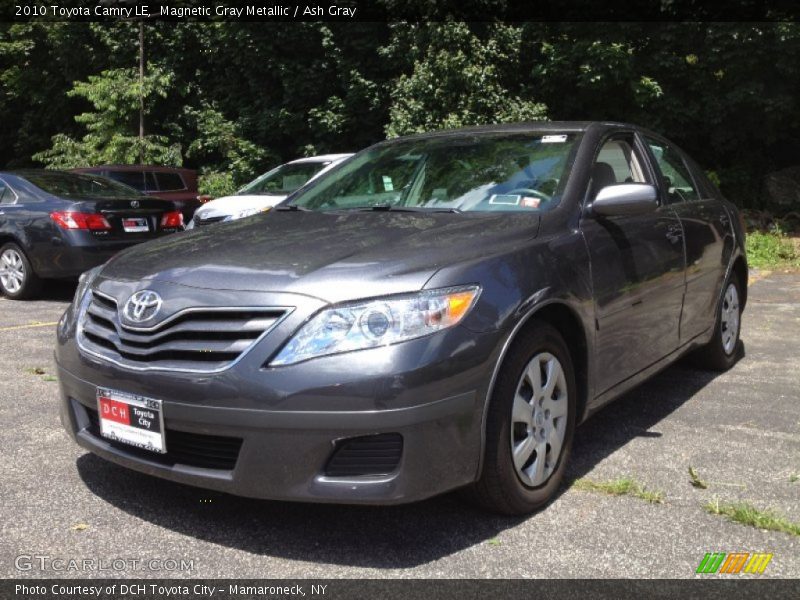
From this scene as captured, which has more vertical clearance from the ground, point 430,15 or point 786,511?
point 430,15

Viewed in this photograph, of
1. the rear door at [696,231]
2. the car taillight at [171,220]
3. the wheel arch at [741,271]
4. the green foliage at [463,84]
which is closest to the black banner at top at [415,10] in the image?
the green foliage at [463,84]

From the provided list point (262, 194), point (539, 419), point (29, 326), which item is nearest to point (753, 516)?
point (539, 419)

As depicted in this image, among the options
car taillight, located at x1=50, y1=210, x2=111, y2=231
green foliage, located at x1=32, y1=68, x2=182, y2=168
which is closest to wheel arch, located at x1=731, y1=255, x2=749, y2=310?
car taillight, located at x1=50, y1=210, x2=111, y2=231

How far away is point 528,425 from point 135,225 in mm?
6788

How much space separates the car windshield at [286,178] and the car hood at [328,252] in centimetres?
776

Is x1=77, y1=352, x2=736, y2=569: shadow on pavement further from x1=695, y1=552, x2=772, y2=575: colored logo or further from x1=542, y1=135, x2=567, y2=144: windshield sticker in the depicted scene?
x1=542, y1=135, x2=567, y2=144: windshield sticker

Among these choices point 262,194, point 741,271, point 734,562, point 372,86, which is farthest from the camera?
point 372,86

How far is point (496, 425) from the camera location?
115 inches

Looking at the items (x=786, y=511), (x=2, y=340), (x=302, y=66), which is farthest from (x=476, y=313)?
(x=302, y=66)

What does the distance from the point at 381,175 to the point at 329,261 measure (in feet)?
4.56

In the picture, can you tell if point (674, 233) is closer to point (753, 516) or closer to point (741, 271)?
point (741, 271)

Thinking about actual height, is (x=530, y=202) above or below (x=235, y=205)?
above

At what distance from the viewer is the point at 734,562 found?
9.26 ft

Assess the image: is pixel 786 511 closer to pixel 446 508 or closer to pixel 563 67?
pixel 446 508
